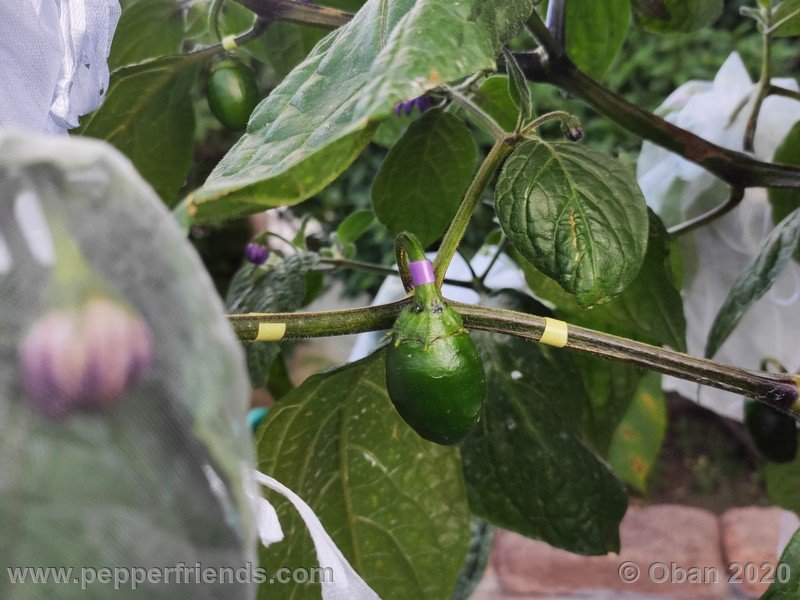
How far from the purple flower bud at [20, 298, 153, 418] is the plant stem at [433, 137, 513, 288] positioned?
5.9 inches

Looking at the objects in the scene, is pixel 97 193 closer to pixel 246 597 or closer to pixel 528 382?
pixel 246 597

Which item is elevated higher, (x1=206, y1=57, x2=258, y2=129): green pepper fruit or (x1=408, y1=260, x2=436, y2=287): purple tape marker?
(x1=408, y1=260, x2=436, y2=287): purple tape marker

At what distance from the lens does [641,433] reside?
80cm

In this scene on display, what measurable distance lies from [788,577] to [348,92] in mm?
270

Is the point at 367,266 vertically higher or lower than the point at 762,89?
lower

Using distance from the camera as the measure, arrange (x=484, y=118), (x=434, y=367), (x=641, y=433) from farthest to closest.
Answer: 1. (x=641, y=433)
2. (x=484, y=118)
3. (x=434, y=367)

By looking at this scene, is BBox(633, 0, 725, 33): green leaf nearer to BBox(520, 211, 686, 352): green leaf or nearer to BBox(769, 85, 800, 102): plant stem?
BBox(769, 85, 800, 102): plant stem

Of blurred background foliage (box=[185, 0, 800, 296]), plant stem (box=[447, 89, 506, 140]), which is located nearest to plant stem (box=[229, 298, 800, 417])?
plant stem (box=[447, 89, 506, 140])

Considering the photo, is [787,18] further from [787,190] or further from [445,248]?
[445,248]

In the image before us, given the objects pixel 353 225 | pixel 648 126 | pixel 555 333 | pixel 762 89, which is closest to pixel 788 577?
pixel 555 333

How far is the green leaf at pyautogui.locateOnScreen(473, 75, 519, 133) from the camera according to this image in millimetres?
531

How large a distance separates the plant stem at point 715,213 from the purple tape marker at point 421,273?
0.32 metres

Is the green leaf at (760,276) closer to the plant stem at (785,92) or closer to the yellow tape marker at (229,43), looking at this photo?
the plant stem at (785,92)

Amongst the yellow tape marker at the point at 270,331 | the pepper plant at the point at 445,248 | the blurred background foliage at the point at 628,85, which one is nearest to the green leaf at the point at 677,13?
the pepper plant at the point at 445,248
